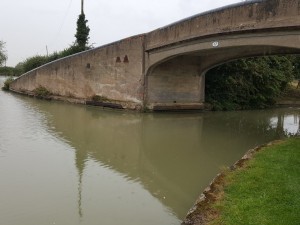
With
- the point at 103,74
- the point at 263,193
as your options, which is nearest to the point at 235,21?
the point at 263,193

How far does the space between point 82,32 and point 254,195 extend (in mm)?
30700

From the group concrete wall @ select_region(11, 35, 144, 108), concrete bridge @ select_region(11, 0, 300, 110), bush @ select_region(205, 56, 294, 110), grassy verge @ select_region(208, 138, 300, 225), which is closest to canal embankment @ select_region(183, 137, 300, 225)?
grassy verge @ select_region(208, 138, 300, 225)

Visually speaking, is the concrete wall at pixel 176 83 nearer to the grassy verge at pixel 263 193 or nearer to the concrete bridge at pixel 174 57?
the concrete bridge at pixel 174 57

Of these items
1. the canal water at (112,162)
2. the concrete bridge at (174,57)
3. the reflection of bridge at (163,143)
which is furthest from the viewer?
the concrete bridge at (174,57)

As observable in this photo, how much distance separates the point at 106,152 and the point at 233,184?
5.26 meters

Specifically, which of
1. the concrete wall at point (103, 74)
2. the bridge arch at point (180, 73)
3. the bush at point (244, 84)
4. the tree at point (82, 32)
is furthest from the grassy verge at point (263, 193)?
the tree at point (82, 32)

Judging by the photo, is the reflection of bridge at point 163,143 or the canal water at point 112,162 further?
the reflection of bridge at point 163,143

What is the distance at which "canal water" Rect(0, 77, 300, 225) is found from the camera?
6352 mm

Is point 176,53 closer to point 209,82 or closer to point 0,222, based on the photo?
point 209,82

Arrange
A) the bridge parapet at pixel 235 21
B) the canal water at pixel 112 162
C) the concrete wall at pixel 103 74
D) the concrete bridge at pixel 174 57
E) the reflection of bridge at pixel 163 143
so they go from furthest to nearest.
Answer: the concrete wall at pixel 103 74 < the concrete bridge at pixel 174 57 < the bridge parapet at pixel 235 21 < the reflection of bridge at pixel 163 143 < the canal water at pixel 112 162

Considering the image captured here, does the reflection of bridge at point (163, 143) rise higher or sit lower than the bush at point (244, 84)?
lower

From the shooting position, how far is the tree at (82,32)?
3431 centimetres

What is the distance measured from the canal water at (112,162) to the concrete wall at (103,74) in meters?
2.95

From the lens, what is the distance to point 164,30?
745 inches
